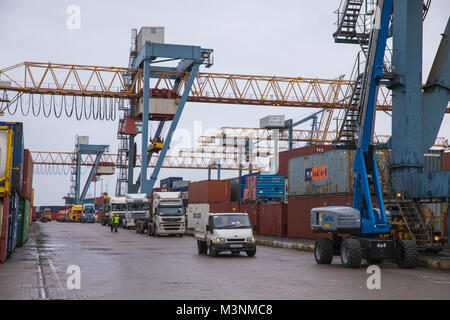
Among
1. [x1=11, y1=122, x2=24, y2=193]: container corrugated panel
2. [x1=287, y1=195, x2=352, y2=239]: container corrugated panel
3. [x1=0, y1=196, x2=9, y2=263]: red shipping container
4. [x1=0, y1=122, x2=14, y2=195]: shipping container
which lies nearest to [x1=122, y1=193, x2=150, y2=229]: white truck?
[x1=287, y1=195, x2=352, y2=239]: container corrugated panel

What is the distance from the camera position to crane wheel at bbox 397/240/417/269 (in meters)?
17.3

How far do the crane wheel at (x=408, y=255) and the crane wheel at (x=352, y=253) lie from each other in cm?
Result: 138

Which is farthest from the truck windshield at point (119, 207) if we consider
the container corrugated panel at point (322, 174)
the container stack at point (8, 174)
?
the container stack at point (8, 174)

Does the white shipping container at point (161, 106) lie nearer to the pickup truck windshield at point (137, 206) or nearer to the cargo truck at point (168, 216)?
the pickup truck windshield at point (137, 206)

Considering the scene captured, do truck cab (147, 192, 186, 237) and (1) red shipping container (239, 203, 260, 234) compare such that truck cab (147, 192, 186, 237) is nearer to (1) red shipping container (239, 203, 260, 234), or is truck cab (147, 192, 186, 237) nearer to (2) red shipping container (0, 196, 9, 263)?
(1) red shipping container (239, 203, 260, 234)

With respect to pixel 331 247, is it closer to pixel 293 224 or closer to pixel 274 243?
pixel 274 243

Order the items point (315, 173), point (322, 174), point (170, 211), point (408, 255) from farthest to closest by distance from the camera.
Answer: point (170, 211), point (315, 173), point (322, 174), point (408, 255)

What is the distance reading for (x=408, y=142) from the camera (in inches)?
915

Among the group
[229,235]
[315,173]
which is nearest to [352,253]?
[229,235]

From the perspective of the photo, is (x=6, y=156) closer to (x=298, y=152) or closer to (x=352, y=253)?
(x=352, y=253)

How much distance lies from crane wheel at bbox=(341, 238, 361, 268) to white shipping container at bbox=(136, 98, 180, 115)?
3858 cm

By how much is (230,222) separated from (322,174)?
8441mm

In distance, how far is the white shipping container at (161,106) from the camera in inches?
2128

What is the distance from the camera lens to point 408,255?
56.6 feet
